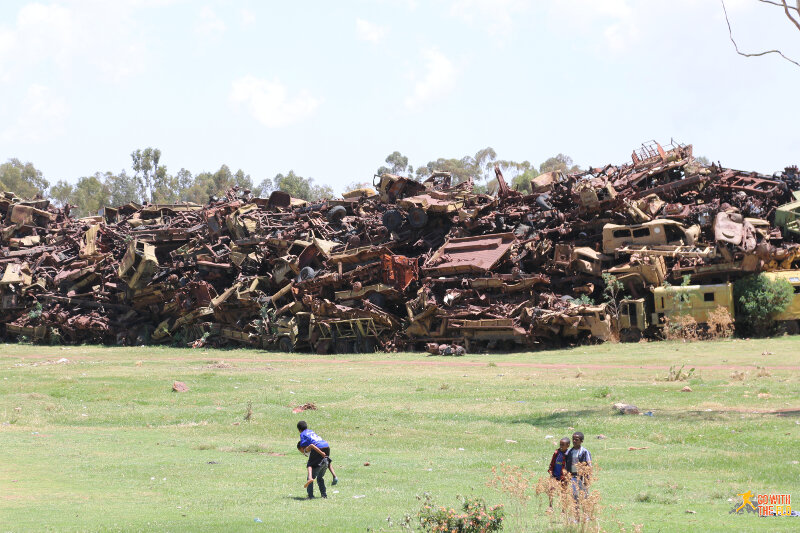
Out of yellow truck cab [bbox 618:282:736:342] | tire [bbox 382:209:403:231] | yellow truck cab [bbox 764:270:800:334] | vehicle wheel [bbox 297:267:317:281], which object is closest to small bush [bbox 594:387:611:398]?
yellow truck cab [bbox 618:282:736:342]

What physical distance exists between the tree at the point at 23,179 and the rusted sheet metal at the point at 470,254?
108 meters

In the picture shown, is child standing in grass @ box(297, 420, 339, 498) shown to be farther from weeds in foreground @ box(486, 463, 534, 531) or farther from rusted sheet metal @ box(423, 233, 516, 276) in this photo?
rusted sheet metal @ box(423, 233, 516, 276)

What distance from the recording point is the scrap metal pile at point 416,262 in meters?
34.5

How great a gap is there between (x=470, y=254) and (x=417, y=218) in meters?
5.16

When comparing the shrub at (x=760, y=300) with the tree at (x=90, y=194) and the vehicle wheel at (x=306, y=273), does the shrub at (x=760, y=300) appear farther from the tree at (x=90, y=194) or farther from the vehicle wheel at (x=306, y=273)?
the tree at (x=90, y=194)

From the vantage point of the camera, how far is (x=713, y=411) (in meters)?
18.1

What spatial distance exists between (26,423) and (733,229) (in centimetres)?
2553

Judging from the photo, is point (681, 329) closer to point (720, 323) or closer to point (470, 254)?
point (720, 323)

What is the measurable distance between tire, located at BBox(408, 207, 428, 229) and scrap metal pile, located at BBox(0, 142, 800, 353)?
10 centimetres

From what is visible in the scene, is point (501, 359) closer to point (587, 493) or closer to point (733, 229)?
point (733, 229)

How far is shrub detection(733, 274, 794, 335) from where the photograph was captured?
3177 centimetres

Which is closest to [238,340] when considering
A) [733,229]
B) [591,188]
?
[591,188]

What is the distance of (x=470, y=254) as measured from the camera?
122ft

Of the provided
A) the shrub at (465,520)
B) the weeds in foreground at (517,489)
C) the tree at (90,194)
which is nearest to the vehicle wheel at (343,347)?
the weeds in foreground at (517,489)
